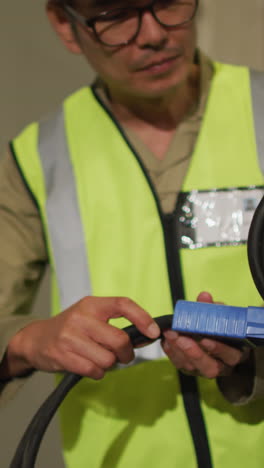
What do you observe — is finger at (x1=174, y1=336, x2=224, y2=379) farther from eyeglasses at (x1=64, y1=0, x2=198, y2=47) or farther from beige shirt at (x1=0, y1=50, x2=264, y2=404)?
eyeglasses at (x1=64, y1=0, x2=198, y2=47)

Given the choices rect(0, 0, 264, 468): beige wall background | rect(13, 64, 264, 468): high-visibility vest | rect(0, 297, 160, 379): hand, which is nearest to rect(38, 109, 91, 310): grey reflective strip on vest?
rect(13, 64, 264, 468): high-visibility vest

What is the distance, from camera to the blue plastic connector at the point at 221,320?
1.51 feet

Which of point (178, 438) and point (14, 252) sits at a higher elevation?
point (14, 252)

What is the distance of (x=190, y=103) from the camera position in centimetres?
79

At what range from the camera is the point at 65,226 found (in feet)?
2.44

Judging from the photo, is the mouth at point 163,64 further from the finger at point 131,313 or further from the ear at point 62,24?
the finger at point 131,313

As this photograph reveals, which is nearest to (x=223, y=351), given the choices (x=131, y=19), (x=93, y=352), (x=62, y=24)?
(x=93, y=352)

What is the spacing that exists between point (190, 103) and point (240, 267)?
9.3 inches

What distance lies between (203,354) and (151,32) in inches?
14.3

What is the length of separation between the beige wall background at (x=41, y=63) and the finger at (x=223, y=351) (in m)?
0.72

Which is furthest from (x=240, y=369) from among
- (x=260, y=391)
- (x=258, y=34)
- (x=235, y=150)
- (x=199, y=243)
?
(x=258, y=34)

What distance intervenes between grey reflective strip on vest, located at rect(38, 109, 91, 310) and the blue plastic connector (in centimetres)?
26

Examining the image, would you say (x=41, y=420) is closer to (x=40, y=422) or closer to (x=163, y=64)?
(x=40, y=422)

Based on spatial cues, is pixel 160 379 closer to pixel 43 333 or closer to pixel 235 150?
pixel 43 333
